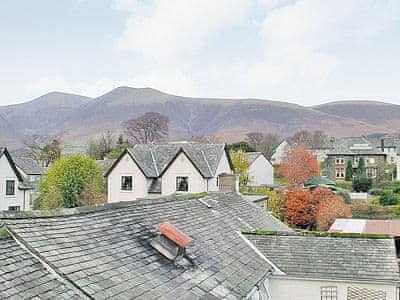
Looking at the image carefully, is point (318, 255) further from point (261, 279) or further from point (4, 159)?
point (4, 159)

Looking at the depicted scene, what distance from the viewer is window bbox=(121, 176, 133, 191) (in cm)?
4369

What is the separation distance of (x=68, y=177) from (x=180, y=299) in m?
40.5

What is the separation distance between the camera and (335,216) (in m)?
43.2

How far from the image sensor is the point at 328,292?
16.0 m

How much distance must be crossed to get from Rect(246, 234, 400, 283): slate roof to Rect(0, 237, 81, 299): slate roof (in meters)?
9.11

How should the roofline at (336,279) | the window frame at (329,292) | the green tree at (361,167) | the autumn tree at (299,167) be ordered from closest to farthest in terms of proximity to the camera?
the roofline at (336,279)
the window frame at (329,292)
the autumn tree at (299,167)
the green tree at (361,167)

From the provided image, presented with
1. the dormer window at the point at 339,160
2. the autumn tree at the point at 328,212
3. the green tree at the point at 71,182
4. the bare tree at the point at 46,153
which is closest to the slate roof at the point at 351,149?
the dormer window at the point at 339,160

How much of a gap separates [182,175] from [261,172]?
98.7ft

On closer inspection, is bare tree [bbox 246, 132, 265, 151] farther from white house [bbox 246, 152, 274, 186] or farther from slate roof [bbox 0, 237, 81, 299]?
slate roof [bbox 0, 237, 81, 299]

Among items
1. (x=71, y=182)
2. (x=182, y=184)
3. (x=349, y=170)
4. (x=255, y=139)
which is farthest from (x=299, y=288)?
(x=255, y=139)

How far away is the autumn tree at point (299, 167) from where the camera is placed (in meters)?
68.6

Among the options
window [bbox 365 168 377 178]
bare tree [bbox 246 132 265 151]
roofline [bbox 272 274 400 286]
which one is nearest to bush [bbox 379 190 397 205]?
window [bbox 365 168 377 178]

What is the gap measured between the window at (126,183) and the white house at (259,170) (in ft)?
88.7

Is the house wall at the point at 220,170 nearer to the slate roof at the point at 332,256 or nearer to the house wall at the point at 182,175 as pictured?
the house wall at the point at 182,175
